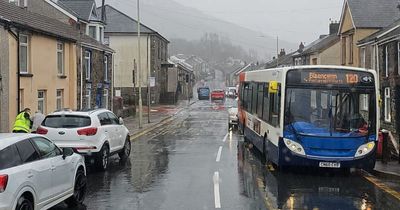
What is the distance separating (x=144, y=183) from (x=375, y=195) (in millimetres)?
5247

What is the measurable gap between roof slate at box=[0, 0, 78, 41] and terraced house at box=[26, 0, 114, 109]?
71.3 inches

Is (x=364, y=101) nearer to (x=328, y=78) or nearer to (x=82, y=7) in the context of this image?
(x=328, y=78)

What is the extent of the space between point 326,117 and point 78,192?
6693 mm

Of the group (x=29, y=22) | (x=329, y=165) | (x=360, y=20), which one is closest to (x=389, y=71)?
(x=360, y=20)

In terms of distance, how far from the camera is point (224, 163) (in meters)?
17.0

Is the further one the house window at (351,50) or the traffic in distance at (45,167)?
the house window at (351,50)

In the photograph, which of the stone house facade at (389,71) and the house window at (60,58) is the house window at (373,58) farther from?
the house window at (60,58)

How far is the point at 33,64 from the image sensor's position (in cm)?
2383

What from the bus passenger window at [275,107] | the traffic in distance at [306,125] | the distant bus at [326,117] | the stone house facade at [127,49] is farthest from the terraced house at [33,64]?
the stone house facade at [127,49]

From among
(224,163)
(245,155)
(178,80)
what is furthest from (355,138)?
(178,80)

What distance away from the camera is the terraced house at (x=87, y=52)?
31.5 m

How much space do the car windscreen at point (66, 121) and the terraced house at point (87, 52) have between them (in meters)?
15.2

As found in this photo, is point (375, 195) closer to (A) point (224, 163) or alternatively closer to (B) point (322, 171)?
(B) point (322, 171)

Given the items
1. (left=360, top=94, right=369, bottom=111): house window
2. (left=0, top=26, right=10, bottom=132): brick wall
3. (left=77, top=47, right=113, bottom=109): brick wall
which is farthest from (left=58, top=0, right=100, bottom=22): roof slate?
(left=360, top=94, right=369, bottom=111): house window
